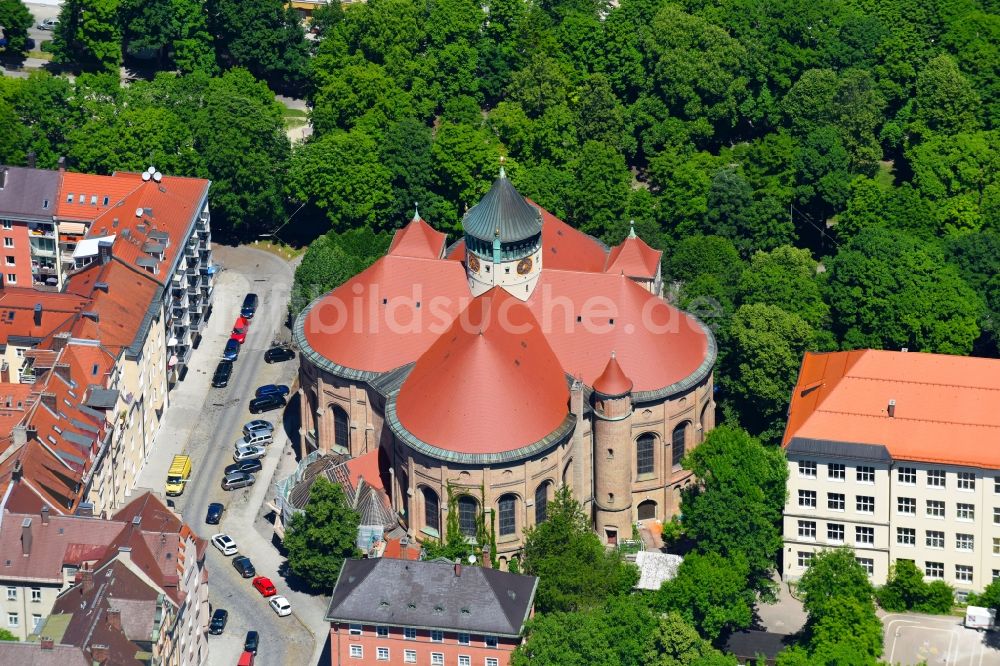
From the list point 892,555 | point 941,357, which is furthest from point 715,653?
point 941,357

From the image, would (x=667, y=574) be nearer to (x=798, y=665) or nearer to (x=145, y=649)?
(x=798, y=665)

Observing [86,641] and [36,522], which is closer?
[86,641]

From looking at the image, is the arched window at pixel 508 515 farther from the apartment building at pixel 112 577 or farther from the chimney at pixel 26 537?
the chimney at pixel 26 537

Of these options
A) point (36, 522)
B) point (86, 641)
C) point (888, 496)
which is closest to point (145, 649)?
point (86, 641)

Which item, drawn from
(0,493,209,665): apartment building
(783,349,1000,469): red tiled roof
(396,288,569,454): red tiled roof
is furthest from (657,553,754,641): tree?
(0,493,209,665): apartment building

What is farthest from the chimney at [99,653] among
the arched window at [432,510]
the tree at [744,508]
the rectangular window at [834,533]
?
the rectangular window at [834,533]

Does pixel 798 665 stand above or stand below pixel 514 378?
below

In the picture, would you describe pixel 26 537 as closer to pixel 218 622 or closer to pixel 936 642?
pixel 218 622
